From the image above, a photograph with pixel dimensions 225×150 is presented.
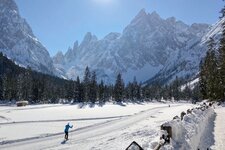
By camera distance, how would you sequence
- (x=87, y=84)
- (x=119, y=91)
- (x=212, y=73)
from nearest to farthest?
(x=212, y=73), (x=87, y=84), (x=119, y=91)

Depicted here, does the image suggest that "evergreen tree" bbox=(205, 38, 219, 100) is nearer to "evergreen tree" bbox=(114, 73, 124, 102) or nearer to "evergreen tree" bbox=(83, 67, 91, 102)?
"evergreen tree" bbox=(83, 67, 91, 102)

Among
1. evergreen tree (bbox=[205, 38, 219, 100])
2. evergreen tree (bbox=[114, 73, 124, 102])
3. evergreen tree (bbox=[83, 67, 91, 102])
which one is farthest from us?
evergreen tree (bbox=[114, 73, 124, 102])

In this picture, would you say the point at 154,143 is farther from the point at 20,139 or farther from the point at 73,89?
the point at 73,89

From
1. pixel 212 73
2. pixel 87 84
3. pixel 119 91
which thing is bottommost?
pixel 212 73

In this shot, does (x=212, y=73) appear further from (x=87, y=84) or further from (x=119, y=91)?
(x=119, y=91)

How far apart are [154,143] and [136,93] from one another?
183 metres

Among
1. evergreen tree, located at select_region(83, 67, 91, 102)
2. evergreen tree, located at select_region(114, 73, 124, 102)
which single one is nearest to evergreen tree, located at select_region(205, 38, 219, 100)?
evergreen tree, located at select_region(83, 67, 91, 102)

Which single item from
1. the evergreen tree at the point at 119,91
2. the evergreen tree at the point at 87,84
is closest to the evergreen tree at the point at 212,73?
the evergreen tree at the point at 87,84

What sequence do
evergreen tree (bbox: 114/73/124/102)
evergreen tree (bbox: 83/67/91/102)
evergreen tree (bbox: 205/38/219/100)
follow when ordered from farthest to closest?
evergreen tree (bbox: 114/73/124/102) < evergreen tree (bbox: 83/67/91/102) < evergreen tree (bbox: 205/38/219/100)

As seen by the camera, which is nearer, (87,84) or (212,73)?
(212,73)

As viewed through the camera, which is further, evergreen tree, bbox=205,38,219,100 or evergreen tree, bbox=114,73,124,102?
evergreen tree, bbox=114,73,124,102

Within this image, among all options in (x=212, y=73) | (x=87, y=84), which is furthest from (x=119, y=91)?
(x=212, y=73)

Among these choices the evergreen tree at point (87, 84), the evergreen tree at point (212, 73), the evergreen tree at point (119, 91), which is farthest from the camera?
the evergreen tree at point (119, 91)

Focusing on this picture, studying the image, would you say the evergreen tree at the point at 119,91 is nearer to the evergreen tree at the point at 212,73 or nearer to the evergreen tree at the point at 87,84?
the evergreen tree at the point at 87,84
